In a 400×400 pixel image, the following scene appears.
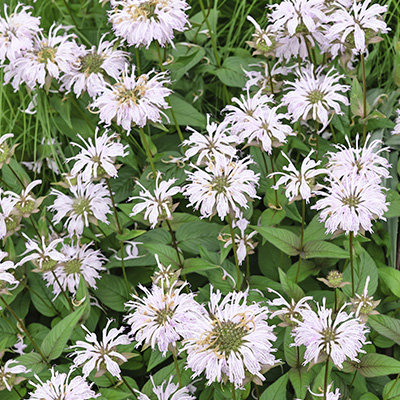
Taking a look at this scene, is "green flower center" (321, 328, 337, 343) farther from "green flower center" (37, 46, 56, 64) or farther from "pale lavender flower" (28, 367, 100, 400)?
"green flower center" (37, 46, 56, 64)

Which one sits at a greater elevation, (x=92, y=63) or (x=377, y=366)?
(x=92, y=63)

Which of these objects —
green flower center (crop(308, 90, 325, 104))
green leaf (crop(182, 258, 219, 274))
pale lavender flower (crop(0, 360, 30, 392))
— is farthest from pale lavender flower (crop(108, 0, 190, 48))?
pale lavender flower (crop(0, 360, 30, 392))

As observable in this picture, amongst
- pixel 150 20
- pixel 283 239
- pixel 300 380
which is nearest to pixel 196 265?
pixel 283 239

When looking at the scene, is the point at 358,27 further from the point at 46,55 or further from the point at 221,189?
the point at 46,55

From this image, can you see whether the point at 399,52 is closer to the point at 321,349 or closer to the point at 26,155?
the point at 321,349

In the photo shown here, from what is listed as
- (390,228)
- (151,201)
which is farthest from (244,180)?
(390,228)

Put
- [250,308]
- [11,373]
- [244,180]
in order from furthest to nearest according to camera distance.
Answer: [11,373] → [244,180] → [250,308]
